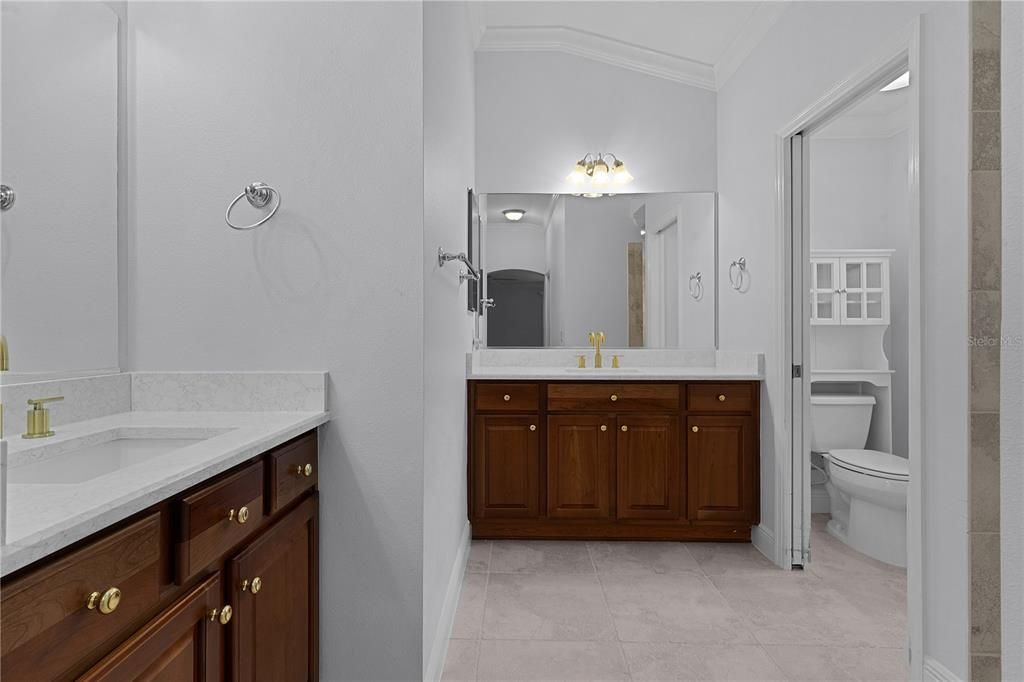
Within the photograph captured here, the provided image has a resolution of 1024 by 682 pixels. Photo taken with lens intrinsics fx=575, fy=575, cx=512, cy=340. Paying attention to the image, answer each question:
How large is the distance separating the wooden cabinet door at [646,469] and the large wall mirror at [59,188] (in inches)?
87.6

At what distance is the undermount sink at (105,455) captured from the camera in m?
1.10

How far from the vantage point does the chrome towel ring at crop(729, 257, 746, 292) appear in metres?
3.08

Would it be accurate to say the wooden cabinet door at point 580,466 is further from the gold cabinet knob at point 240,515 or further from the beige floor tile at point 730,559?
the gold cabinet knob at point 240,515

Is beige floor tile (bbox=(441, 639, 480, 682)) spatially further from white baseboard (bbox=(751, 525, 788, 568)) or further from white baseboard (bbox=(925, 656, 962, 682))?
white baseboard (bbox=(751, 525, 788, 568))

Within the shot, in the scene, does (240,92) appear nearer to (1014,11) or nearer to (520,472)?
(1014,11)

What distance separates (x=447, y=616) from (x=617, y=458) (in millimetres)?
1258

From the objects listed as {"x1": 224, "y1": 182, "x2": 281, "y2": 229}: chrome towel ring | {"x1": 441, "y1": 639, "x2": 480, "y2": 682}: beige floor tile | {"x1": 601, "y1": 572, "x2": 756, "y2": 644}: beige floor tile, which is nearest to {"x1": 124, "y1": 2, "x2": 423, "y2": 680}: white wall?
{"x1": 224, "y1": 182, "x2": 281, "y2": 229}: chrome towel ring

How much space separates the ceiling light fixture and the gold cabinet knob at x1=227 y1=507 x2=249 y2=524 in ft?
9.37

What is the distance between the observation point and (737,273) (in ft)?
10.4

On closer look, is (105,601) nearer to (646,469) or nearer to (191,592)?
(191,592)

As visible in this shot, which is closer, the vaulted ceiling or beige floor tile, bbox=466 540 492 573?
beige floor tile, bbox=466 540 492 573

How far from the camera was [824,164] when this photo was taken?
3844mm

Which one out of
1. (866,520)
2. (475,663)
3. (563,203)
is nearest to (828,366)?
(866,520)

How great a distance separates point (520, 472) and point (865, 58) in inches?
89.1
